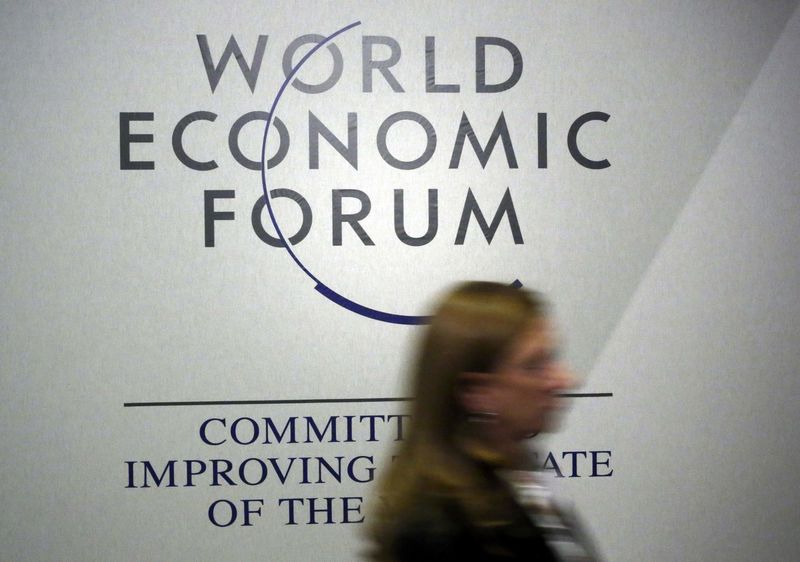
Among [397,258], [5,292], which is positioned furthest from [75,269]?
[397,258]

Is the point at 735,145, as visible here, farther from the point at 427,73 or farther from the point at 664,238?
the point at 427,73

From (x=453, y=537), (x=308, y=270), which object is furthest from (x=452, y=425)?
(x=308, y=270)

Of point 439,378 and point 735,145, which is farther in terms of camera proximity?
point 735,145

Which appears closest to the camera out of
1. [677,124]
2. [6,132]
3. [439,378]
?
[439,378]

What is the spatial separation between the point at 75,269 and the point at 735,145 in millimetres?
→ 2218

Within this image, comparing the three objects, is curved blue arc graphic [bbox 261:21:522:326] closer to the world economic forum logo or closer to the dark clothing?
the world economic forum logo

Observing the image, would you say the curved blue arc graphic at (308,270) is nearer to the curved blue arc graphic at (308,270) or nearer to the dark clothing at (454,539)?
the curved blue arc graphic at (308,270)

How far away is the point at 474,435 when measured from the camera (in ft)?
3.33

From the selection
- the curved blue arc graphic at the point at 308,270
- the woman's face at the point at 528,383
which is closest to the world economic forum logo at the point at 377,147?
the curved blue arc graphic at the point at 308,270

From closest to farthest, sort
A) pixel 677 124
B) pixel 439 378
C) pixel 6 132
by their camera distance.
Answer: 1. pixel 439 378
2. pixel 6 132
3. pixel 677 124

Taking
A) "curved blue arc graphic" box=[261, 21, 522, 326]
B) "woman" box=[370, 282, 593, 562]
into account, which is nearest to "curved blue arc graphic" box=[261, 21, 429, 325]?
"curved blue arc graphic" box=[261, 21, 522, 326]

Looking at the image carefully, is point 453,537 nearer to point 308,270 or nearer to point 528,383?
point 528,383

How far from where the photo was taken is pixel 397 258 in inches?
89.2

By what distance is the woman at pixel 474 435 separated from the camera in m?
0.96
